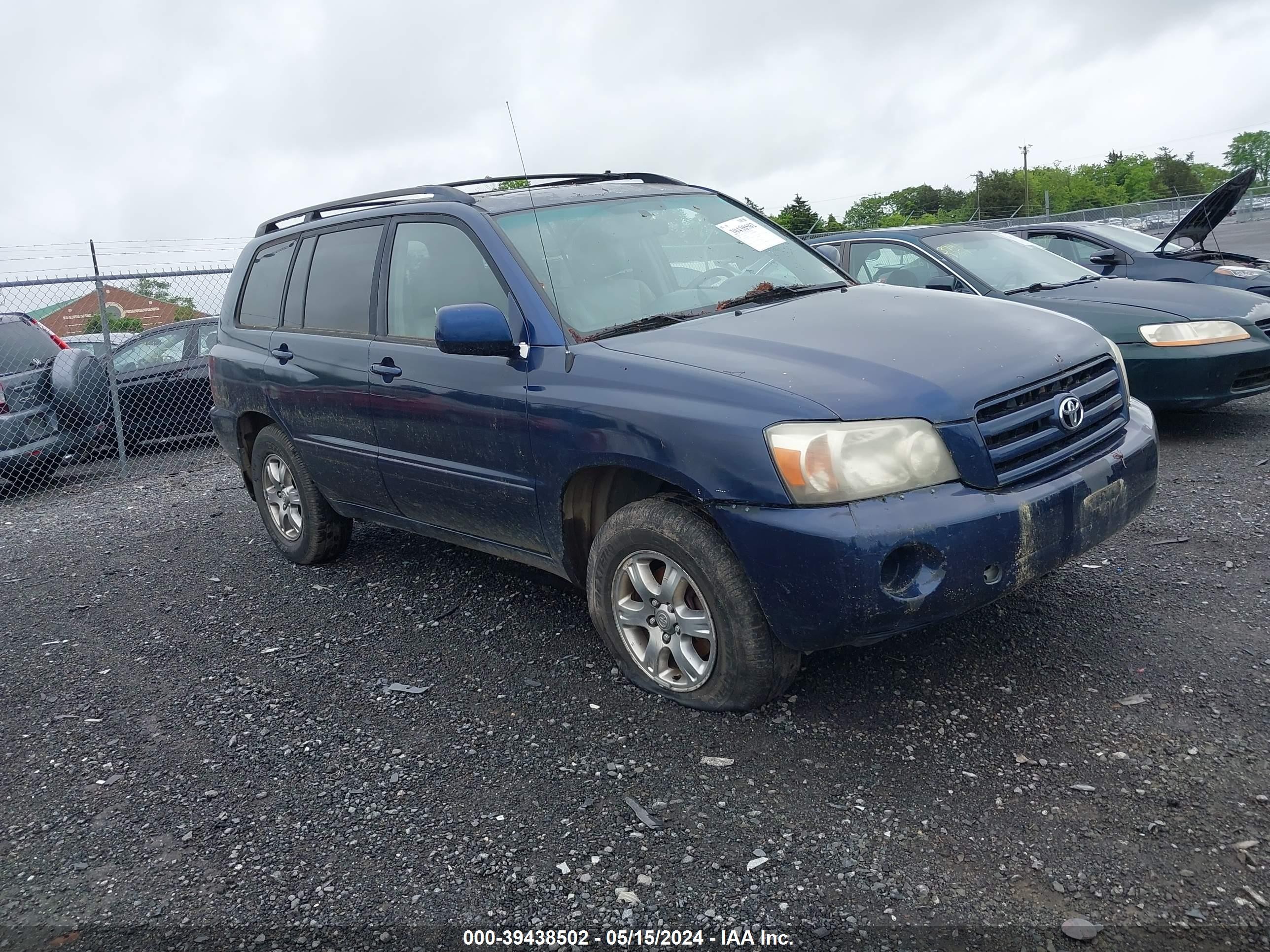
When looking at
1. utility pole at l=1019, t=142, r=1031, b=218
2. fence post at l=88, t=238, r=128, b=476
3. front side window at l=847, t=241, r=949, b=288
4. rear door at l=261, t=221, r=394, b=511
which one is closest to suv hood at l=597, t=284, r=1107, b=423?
rear door at l=261, t=221, r=394, b=511

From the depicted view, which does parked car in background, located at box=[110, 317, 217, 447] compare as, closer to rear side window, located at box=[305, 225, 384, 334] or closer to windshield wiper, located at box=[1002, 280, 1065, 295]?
rear side window, located at box=[305, 225, 384, 334]

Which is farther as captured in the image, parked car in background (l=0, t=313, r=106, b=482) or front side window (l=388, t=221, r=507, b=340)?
parked car in background (l=0, t=313, r=106, b=482)

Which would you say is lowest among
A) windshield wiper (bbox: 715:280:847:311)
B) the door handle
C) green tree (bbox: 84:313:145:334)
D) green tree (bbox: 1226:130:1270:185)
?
the door handle

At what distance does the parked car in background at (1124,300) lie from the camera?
6512mm

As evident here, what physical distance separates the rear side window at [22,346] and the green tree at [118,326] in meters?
1.05

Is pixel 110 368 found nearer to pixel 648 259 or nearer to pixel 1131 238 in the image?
pixel 648 259

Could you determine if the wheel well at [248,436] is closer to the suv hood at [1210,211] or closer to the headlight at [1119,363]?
the headlight at [1119,363]

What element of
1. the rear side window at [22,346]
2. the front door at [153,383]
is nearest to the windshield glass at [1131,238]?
the front door at [153,383]

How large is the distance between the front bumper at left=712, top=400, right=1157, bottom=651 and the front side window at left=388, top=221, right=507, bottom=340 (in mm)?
1537

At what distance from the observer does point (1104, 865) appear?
8.60 ft

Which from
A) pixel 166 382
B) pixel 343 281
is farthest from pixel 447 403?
pixel 166 382

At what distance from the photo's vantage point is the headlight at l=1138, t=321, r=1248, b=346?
651cm

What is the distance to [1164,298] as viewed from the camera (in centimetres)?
688

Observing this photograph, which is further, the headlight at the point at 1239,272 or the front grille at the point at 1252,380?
the headlight at the point at 1239,272
